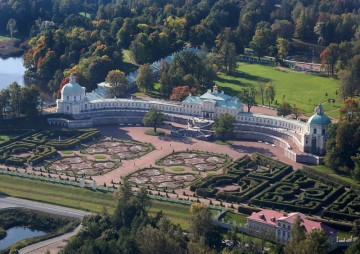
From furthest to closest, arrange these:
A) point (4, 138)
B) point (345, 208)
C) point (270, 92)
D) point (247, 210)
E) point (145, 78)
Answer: point (145, 78), point (270, 92), point (4, 138), point (345, 208), point (247, 210)

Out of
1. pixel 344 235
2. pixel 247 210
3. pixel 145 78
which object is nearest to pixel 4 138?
pixel 145 78

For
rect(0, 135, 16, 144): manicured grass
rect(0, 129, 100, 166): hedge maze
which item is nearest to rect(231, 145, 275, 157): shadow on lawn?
rect(0, 129, 100, 166): hedge maze

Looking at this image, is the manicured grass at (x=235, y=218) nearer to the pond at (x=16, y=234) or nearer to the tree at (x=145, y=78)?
the pond at (x=16, y=234)

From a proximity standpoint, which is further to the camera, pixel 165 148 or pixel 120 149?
pixel 165 148

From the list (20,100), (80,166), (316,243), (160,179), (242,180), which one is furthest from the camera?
(20,100)

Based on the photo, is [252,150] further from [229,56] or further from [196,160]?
[229,56]

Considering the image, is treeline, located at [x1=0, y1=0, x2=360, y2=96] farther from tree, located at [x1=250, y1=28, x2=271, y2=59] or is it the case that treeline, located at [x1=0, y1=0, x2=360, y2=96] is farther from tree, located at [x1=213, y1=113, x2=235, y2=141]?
tree, located at [x1=213, y1=113, x2=235, y2=141]
